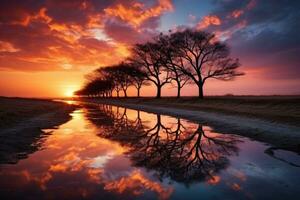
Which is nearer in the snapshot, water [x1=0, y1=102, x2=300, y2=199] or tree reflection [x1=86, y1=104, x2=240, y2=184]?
water [x1=0, y1=102, x2=300, y2=199]

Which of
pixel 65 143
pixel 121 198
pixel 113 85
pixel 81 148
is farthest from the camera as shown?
pixel 113 85

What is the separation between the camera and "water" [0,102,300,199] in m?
6.86

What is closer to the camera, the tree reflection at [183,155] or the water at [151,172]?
the water at [151,172]

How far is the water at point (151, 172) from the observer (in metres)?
6.86

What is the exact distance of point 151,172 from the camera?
882cm

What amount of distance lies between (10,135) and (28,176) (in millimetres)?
8151

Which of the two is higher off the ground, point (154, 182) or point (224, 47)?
point (224, 47)

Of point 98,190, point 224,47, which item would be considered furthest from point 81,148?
point 224,47

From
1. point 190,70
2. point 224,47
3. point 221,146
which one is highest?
point 224,47

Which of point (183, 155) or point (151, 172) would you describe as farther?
point (183, 155)

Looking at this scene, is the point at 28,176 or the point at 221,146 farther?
the point at 221,146

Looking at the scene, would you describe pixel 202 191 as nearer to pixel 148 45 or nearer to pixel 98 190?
pixel 98 190

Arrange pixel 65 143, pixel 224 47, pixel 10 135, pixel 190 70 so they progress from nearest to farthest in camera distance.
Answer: pixel 65 143
pixel 10 135
pixel 224 47
pixel 190 70

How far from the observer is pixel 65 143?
45.7 ft
